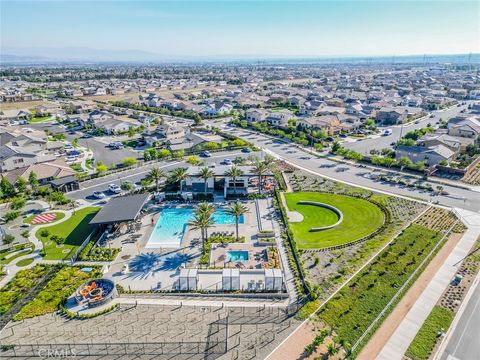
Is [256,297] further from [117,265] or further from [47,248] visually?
[47,248]

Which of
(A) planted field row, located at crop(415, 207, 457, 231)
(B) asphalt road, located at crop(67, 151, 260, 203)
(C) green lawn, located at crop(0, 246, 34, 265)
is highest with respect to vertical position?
(A) planted field row, located at crop(415, 207, 457, 231)

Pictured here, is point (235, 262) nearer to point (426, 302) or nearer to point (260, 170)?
point (426, 302)

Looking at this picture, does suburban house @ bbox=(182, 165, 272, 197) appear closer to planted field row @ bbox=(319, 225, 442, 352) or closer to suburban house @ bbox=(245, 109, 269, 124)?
planted field row @ bbox=(319, 225, 442, 352)

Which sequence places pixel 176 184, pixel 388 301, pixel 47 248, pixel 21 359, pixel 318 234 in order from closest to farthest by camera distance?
pixel 21 359 < pixel 388 301 < pixel 47 248 < pixel 318 234 < pixel 176 184

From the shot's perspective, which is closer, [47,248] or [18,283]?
[18,283]

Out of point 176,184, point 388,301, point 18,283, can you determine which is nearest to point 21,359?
point 18,283

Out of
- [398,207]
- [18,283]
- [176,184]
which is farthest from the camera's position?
[176,184]

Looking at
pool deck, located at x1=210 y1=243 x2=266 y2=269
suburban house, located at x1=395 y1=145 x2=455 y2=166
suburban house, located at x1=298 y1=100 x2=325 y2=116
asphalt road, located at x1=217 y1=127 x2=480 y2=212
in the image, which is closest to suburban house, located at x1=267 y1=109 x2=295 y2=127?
asphalt road, located at x1=217 y1=127 x2=480 y2=212
